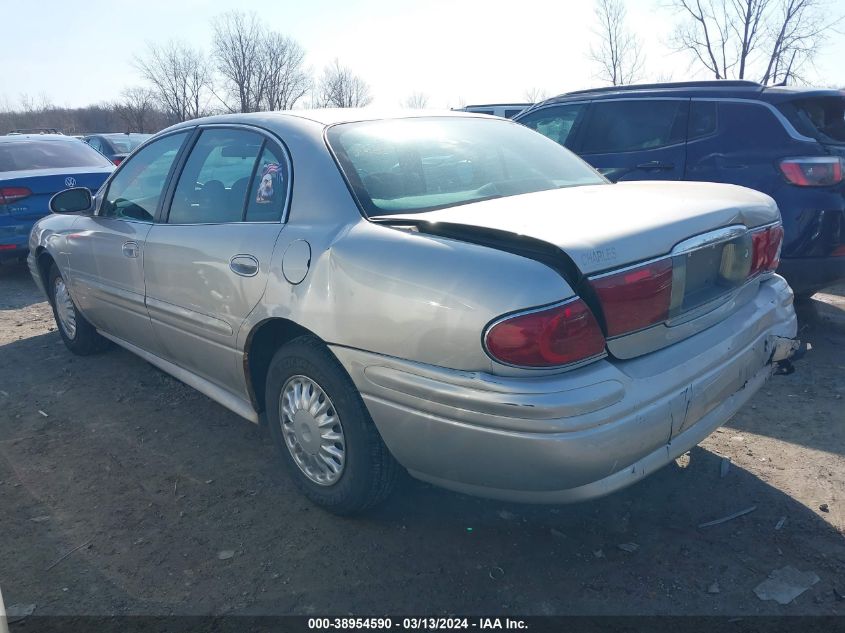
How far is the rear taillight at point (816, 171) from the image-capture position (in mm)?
4297

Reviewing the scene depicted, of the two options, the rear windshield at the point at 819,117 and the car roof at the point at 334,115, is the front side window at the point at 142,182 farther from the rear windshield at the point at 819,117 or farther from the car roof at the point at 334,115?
the rear windshield at the point at 819,117

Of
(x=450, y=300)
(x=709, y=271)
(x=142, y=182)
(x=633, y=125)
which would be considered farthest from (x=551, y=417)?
(x=633, y=125)

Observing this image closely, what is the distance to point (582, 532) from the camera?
8.47 ft

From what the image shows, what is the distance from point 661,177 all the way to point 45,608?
4.88m

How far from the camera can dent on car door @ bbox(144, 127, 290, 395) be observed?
279 centimetres

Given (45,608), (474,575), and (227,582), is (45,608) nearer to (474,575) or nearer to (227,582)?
(227,582)

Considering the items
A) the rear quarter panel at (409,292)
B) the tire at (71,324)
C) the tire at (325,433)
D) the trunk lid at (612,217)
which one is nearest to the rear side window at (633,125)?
the trunk lid at (612,217)

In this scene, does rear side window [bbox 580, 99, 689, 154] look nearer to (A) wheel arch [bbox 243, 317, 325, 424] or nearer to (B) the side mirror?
(A) wheel arch [bbox 243, 317, 325, 424]

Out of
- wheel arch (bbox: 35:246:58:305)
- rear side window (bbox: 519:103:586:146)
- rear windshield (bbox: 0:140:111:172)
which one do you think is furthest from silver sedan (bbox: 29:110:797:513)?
rear windshield (bbox: 0:140:111:172)

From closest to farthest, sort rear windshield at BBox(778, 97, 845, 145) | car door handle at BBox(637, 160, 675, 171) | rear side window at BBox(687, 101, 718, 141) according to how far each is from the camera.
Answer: rear windshield at BBox(778, 97, 845, 145), rear side window at BBox(687, 101, 718, 141), car door handle at BBox(637, 160, 675, 171)

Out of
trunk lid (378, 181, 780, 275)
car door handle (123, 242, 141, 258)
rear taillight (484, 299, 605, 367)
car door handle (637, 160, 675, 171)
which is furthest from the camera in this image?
car door handle (637, 160, 675, 171)

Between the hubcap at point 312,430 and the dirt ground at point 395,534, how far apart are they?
227mm

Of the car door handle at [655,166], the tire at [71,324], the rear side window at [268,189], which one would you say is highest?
the rear side window at [268,189]

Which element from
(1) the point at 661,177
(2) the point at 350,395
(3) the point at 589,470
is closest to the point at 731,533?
(3) the point at 589,470
